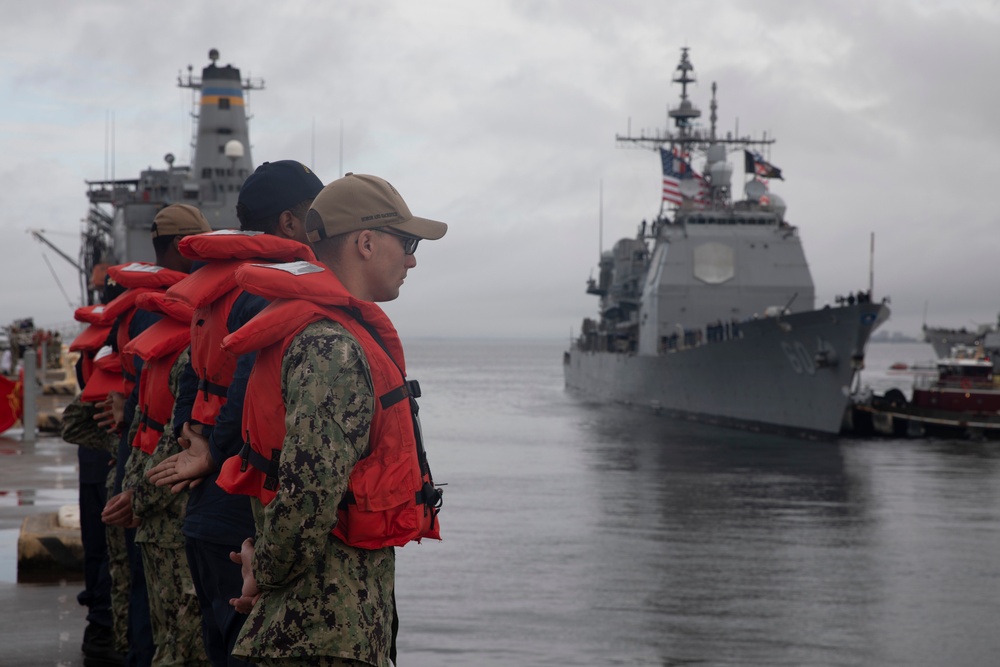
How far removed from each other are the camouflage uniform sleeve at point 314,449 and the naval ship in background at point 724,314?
915 inches

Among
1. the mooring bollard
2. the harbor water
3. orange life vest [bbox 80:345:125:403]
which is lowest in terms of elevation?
the harbor water

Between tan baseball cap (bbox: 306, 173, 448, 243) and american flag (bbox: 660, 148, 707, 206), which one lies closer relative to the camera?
tan baseball cap (bbox: 306, 173, 448, 243)

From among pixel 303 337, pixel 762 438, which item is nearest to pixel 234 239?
pixel 303 337

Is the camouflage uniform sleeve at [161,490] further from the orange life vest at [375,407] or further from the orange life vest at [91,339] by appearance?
the orange life vest at [91,339]

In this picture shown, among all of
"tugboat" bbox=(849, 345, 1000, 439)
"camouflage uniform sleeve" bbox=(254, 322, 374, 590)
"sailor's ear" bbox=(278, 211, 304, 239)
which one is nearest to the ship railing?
"tugboat" bbox=(849, 345, 1000, 439)

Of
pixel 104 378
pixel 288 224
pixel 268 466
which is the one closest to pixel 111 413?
pixel 104 378

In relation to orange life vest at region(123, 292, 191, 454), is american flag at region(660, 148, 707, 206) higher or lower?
higher

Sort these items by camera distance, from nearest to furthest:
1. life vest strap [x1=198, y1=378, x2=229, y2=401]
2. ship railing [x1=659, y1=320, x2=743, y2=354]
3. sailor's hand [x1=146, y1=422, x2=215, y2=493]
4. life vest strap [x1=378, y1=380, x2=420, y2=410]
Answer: life vest strap [x1=378, y1=380, x2=420, y2=410] < sailor's hand [x1=146, y1=422, x2=215, y2=493] < life vest strap [x1=198, y1=378, x2=229, y2=401] < ship railing [x1=659, y1=320, x2=743, y2=354]

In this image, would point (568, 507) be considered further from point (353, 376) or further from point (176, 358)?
point (353, 376)

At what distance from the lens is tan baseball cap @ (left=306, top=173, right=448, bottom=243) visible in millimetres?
2506

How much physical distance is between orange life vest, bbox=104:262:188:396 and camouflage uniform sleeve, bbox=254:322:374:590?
1.85m

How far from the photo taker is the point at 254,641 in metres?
2.38

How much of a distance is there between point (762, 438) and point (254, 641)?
80.6 feet

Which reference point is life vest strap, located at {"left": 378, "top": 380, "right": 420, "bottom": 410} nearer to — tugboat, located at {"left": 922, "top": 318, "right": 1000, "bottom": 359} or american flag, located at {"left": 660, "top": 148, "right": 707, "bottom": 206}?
american flag, located at {"left": 660, "top": 148, "right": 707, "bottom": 206}
